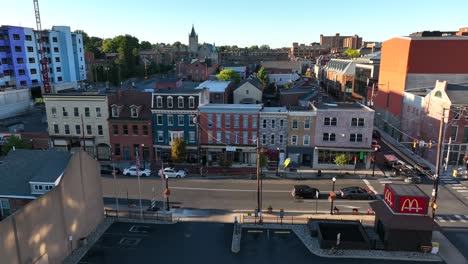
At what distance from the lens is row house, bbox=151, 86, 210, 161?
45.2 m

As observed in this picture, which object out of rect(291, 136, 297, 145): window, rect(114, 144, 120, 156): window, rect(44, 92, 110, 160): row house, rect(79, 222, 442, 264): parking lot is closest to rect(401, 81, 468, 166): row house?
rect(291, 136, 297, 145): window

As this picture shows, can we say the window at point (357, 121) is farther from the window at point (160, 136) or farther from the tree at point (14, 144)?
the tree at point (14, 144)

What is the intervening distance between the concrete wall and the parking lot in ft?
7.00

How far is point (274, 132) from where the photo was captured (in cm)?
4497

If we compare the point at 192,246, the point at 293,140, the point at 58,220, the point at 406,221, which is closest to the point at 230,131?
the point at 293,140

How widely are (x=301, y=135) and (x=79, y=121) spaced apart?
109 ft

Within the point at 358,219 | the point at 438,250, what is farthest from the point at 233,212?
the point at 438,250

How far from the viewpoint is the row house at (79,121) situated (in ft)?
153

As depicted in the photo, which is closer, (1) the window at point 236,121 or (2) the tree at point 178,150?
(2) the tree at point 178,150

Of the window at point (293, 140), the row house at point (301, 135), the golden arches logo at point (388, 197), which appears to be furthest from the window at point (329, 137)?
the golden arches logo at point (388, 197)

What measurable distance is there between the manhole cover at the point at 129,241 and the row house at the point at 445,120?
33.7m

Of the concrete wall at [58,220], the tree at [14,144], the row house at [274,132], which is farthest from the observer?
the row house at [274,132]

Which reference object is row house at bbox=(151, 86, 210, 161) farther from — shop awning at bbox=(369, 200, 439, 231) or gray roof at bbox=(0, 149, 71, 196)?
shop awning at bbox=(369, 200, 439, 231)

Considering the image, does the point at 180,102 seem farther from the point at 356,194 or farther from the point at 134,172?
the point at 356,194
